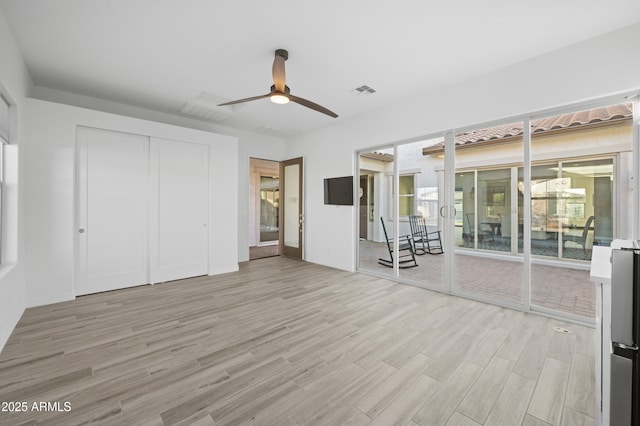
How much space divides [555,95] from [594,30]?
0.62 m

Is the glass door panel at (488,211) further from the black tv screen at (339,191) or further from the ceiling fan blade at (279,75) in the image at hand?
the ceiling fan blade at (279,75)

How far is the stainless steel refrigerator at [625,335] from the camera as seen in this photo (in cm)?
98

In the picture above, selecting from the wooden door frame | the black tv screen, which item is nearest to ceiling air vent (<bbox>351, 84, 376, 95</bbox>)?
the black tv screen

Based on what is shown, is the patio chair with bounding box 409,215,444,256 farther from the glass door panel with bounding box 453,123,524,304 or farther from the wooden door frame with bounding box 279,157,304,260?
the wooden door frame with bounding box 279,157,304,260

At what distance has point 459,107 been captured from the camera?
372 centimetres

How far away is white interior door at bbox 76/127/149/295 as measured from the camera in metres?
3.74

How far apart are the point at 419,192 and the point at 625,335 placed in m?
4.46

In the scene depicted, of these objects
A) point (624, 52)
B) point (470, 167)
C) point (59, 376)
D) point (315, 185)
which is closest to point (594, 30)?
point (624, 52)

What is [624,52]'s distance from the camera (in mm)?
2609

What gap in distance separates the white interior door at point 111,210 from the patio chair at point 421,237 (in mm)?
4996

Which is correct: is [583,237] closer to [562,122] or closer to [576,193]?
[576,193]

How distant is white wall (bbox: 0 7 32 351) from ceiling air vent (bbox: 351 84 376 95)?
378cm

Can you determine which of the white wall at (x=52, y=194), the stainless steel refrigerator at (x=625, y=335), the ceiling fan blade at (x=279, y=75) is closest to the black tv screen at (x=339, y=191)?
the ceiling fan blade at (x=279, y=75)

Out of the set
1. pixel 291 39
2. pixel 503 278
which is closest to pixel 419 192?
pixel 503 278
